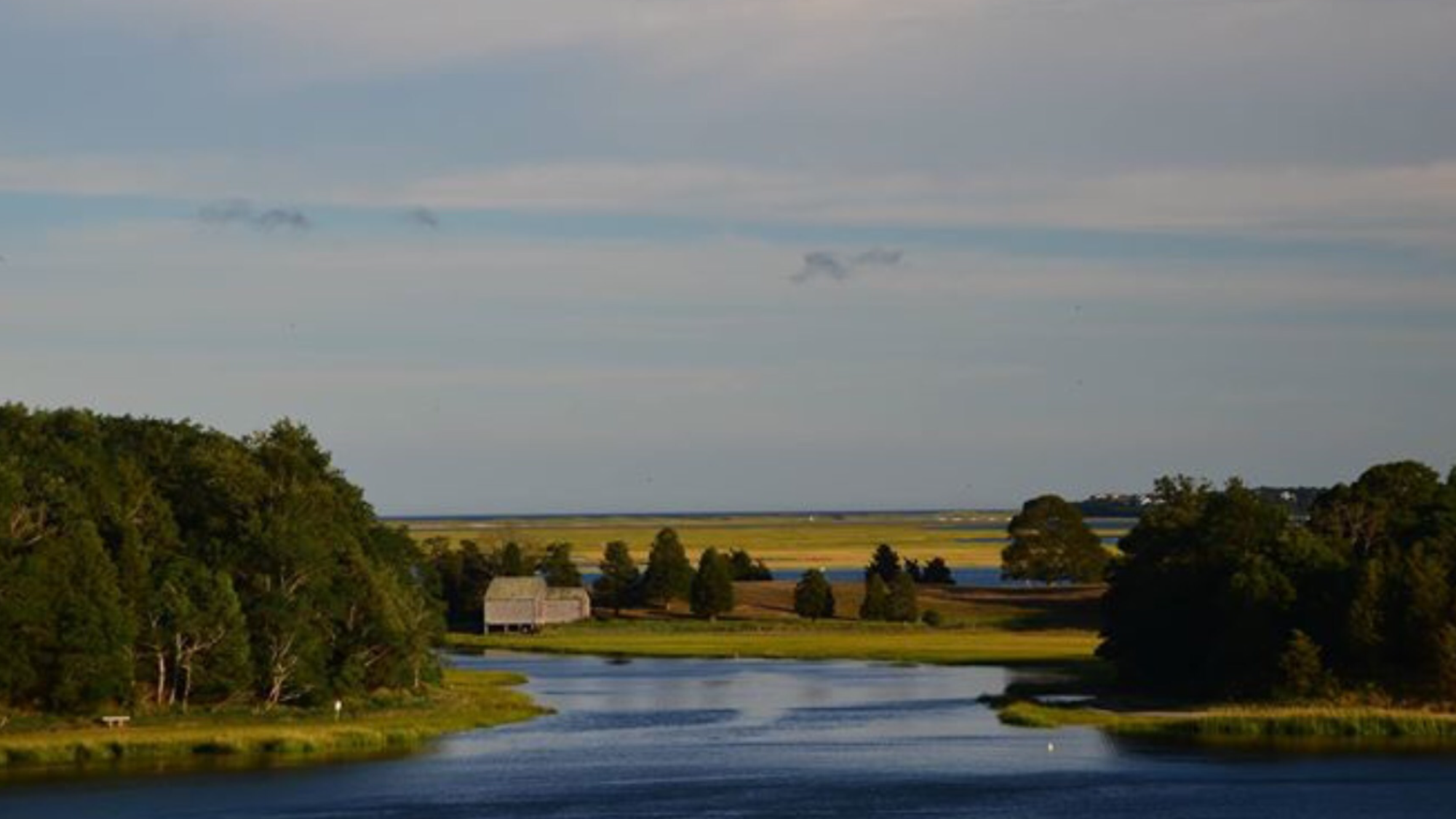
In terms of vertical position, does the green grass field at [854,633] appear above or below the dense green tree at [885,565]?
below

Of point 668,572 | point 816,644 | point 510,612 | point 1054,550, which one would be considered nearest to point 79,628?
point 816,644

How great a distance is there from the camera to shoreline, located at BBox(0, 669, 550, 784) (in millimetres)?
87062

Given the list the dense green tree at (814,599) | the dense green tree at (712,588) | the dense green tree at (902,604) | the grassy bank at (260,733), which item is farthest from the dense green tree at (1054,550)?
the grassy bank at (260,733)

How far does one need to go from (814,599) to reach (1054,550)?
26426mm

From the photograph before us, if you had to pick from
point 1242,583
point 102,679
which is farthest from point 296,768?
point 1242,583

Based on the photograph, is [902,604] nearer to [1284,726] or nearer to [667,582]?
[667,582]

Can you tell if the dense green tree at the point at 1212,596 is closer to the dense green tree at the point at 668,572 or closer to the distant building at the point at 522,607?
the dense green tree at the point at 668,572

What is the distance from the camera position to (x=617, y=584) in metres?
186

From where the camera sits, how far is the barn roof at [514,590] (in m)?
180


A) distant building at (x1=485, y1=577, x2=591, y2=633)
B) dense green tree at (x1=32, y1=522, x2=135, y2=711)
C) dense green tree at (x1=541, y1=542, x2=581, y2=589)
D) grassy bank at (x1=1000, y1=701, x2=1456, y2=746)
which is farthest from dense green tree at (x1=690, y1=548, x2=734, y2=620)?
dense green tree at (x1=32, y1=522, x2=135, y2=711)

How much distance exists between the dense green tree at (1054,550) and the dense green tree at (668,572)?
28285 mm

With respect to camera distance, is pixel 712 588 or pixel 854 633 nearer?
pixel 854 633

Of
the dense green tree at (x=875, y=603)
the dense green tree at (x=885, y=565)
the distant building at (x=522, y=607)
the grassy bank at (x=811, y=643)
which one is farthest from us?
the dense green tree at (x=885, y=565)

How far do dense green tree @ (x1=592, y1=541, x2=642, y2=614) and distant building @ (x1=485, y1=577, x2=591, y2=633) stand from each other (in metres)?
4.75
